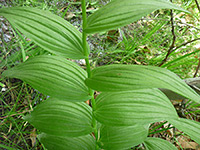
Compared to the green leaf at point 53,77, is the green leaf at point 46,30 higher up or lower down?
higher up

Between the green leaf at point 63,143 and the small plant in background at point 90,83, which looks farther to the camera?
the green leaf at point 63,143

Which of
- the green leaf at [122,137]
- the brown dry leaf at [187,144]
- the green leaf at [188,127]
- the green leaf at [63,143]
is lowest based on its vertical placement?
the brown dry leaf at [187,144]

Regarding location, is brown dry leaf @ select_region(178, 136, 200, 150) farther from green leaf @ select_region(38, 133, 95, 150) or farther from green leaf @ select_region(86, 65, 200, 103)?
green leaf @ select_region(86, 65, 200, 103)

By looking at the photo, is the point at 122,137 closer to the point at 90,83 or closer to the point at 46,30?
the point at 90,83

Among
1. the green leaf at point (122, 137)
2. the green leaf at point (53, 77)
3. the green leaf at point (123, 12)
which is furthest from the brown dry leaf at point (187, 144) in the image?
the green leaf at point (123, 12)

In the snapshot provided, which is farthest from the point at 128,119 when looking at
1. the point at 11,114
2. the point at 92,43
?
the point at 92,43

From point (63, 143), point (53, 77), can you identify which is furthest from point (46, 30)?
point (63, 143)

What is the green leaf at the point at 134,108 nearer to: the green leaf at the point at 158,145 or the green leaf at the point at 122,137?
the green leaf at the point at 122,137

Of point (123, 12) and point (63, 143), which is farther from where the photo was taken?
point (63, 143)

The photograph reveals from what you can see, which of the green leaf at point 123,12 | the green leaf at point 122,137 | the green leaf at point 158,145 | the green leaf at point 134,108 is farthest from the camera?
the green leaf at point 158,145

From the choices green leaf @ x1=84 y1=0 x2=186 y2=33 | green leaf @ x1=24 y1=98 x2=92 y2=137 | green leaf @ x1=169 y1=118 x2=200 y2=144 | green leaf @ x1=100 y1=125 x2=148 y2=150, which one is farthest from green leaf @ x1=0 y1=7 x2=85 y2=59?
green leaf @ x1=169 y1=118 x2=200 y2=144
